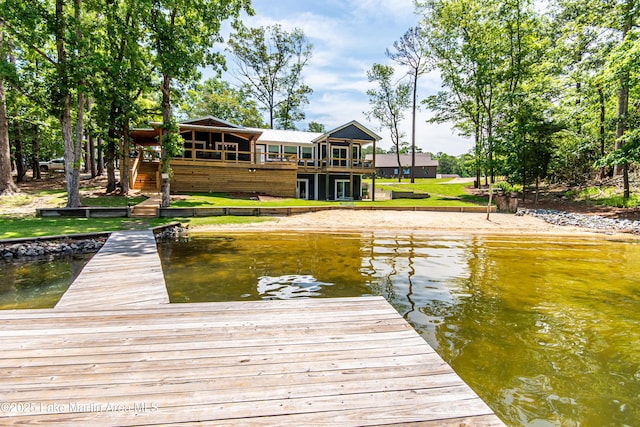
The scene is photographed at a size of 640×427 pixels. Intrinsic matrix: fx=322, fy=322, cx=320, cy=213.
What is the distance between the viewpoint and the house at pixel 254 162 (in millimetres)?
23156

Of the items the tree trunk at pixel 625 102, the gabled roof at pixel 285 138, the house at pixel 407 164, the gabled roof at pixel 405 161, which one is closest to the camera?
the tree trunk at pixel 625 102

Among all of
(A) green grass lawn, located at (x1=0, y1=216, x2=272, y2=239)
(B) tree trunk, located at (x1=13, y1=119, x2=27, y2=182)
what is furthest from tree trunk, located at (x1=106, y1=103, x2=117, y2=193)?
(B) tree trunk, located at (x1=13, y1=119, x2=27, y2=182)

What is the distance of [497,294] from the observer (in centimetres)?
624

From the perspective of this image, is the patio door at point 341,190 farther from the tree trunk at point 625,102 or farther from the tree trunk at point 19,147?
the tree trunk at point 19,147

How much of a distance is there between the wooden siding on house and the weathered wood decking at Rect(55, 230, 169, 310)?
15796 millimetres

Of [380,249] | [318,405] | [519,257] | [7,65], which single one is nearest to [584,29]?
[519,257]

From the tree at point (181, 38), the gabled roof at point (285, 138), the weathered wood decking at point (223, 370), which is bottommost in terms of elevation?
the weathered wood decking at point (223, 370)

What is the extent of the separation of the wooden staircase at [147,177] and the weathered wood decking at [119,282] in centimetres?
1677

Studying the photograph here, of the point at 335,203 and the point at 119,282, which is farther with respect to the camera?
the point at 335,203

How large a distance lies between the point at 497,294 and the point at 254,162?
21.4 meters

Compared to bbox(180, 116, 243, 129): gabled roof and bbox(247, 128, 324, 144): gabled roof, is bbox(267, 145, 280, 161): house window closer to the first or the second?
bbox(247, 128, 324, 144): gabled roof

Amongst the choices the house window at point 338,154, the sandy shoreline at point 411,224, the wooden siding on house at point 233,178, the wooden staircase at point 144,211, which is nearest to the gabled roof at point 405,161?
the house window at point 338,154

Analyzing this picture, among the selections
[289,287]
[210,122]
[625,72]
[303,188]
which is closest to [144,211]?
[210,122]

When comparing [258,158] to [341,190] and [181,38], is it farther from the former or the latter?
[181,38]
